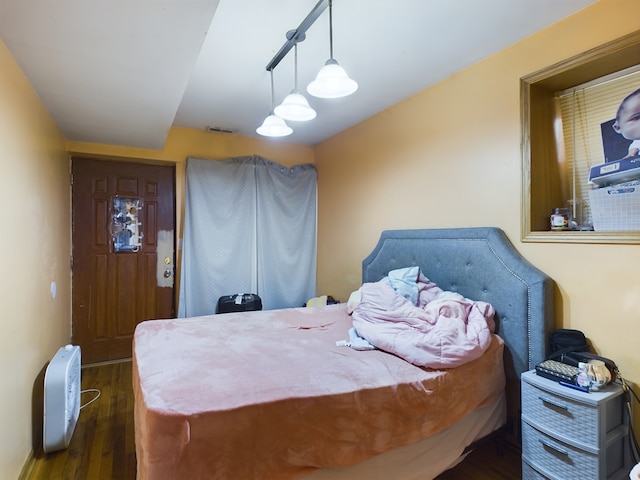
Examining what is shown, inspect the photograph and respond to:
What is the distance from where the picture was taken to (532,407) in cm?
177

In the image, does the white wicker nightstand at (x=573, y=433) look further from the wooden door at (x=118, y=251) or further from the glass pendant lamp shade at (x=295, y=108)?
the wooden door at (x=118, y=251)

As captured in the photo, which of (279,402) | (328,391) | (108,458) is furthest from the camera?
(108,458)

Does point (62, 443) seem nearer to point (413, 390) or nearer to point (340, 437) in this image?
point (340, 437)

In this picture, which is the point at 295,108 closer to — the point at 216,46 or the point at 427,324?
the point at 216,46

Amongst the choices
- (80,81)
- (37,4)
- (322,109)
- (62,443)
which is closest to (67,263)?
(62,443)

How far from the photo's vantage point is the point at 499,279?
2195mm

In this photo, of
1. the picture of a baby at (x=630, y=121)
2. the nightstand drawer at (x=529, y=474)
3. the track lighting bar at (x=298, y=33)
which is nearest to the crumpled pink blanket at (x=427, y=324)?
the nightstand drawer at (x=529, y=474)

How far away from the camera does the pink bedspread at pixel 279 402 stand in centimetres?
121

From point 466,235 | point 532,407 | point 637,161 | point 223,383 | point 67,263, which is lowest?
point 532,407

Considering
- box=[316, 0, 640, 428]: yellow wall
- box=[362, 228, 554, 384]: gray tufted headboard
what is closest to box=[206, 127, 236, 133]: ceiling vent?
box=[316, 0, 640, 428]: yellow wall

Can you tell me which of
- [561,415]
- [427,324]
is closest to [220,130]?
[427,324]

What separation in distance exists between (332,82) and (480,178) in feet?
4.27

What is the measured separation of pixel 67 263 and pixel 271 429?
309 cm

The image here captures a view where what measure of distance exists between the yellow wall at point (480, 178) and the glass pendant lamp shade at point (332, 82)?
113 centimetres
